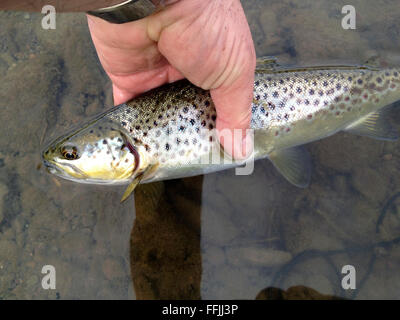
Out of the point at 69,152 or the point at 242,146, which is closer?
A: the point at 69,152

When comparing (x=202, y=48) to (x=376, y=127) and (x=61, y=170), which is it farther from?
(x=376, y=127)

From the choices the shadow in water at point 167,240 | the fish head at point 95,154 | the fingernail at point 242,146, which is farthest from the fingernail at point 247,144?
the fish head at point 95,154

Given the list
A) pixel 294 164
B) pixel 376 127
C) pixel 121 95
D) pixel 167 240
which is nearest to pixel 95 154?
pixel 121 95

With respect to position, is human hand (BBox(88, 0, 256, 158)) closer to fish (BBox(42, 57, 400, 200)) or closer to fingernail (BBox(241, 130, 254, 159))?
fingernail (BBox(241, 130, 254, 159))

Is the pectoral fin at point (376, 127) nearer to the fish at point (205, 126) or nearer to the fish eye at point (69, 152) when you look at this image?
the fish at point (205, 126)

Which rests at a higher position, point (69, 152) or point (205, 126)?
point (205, 126)
